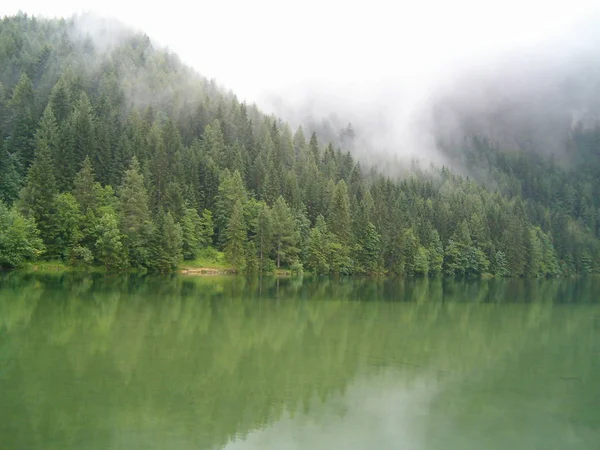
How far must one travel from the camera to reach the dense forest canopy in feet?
278

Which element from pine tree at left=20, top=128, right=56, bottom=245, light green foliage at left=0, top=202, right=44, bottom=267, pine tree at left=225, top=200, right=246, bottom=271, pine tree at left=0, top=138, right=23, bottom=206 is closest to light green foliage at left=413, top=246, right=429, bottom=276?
pine tree at left=225, top=200, right=246, bottom=271

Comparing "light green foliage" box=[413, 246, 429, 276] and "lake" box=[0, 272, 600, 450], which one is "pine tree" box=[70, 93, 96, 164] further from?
"light green foliage" box=[413, 246, 429, 276]

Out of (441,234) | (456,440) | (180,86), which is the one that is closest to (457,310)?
(456,440)

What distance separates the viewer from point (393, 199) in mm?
138500

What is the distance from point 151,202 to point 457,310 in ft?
211

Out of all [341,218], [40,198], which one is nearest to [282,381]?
[40,198]

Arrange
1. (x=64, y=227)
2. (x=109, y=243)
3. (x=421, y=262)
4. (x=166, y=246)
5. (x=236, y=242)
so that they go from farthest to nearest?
1. (x=421, y=262)
2. (x=236, y=242)
3. (x=166, y=246)
4. (x=109, y=243)
5. (x=64, y=227)

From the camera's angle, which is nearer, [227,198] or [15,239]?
[15,239]

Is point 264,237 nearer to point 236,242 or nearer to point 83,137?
point 236,242

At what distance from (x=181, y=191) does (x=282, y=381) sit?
8502cm

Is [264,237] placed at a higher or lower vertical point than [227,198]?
lower

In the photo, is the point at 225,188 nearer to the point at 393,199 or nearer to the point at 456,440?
the point at 393,199

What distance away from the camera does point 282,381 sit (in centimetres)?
2092

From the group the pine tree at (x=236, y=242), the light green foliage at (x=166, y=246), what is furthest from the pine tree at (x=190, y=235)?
the light green foliage at (x=166, y=246)
